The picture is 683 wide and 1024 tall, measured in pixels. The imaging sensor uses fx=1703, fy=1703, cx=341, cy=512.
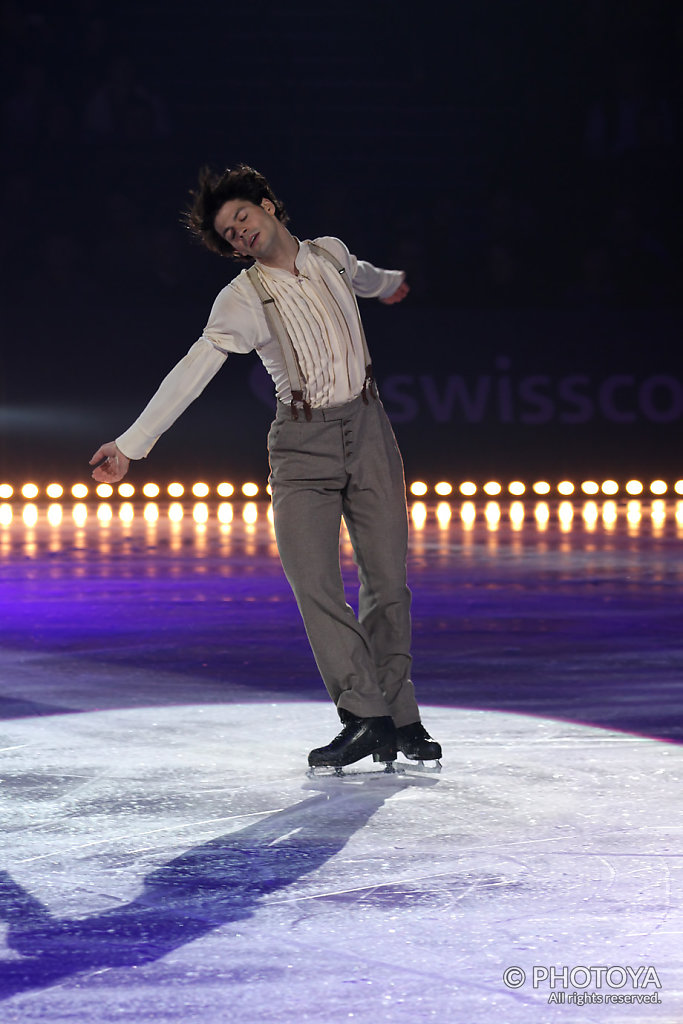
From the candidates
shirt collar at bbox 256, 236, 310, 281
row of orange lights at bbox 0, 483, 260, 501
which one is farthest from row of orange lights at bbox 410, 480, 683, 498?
shirt collar at bbox 256, 236, 310, 281

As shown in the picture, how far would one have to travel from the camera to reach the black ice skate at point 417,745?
404 centimetres

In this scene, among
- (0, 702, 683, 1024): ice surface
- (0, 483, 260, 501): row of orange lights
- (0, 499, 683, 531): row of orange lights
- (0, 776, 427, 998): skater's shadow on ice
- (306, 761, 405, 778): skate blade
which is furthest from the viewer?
(0, 483, 260, 501): row of orange lights

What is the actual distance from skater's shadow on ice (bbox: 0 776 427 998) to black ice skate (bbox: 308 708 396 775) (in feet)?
1.08

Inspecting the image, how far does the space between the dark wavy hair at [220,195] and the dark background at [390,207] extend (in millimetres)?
10106

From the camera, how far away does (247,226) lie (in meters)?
4.12

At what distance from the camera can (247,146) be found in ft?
51.3

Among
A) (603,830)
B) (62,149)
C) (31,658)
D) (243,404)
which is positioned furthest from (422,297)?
(603,830)

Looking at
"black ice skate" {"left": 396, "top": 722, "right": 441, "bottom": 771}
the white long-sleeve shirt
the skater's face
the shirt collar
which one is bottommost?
"black ice skate" {"left": 396, "top": 722, "right": 441, "bottom": 771}

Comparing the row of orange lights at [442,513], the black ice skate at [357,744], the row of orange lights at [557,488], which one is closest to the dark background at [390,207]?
the row of orange lights at [557,488]

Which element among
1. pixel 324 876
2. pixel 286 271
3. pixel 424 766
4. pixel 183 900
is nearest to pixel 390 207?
pixel 286 271

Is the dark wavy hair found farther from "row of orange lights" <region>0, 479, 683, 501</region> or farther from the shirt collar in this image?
"row of orange lights" <region>0, 479, 683, 501</region>

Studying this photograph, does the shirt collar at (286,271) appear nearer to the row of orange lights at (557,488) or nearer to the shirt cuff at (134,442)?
the shirt cuff at (134,442)

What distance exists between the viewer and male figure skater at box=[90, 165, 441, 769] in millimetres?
4070

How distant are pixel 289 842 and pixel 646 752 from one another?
4.15 feet
